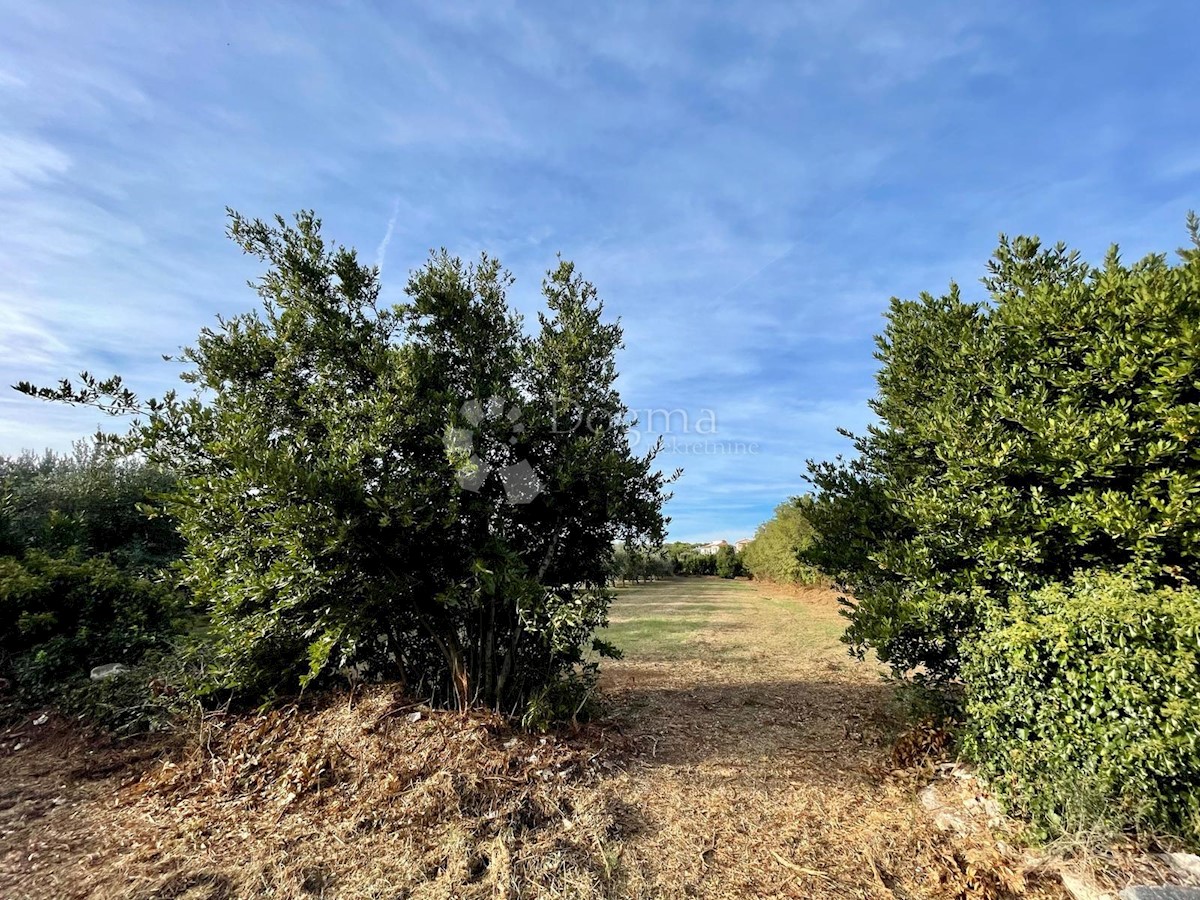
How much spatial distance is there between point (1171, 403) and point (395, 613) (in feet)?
19.8

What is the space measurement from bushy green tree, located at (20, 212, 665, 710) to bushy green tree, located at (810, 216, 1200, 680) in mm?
2371

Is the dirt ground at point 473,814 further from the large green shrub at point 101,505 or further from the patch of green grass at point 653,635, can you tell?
the large green shrub at point 101,505

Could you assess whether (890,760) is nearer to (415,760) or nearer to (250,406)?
(415,760)

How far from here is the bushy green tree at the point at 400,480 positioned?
12.9 feet

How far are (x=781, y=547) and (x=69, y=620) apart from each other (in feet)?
90.6

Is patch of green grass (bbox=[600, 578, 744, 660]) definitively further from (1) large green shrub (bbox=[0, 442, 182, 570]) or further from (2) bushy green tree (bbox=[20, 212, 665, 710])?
(1) large green shrub (bbox=[0, 442, 182, 570])

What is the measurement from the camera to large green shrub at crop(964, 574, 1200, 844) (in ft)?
9.49

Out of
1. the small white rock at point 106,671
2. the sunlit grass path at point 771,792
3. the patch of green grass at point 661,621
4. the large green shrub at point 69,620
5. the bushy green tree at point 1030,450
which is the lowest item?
the patch of green grass at point 661,621

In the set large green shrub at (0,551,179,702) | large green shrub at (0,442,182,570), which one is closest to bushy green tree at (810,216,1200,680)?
large green shrub at (0,551,179,702)

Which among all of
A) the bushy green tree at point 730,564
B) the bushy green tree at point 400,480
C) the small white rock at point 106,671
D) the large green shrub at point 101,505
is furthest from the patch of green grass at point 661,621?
the bushy green tree at point 730,564

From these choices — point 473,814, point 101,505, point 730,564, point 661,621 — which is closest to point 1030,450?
point 473,814

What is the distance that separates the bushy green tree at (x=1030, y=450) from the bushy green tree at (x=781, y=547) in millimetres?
16879

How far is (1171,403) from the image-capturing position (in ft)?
11.0

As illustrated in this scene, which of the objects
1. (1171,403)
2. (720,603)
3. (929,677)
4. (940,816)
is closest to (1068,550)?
(1171,403)
